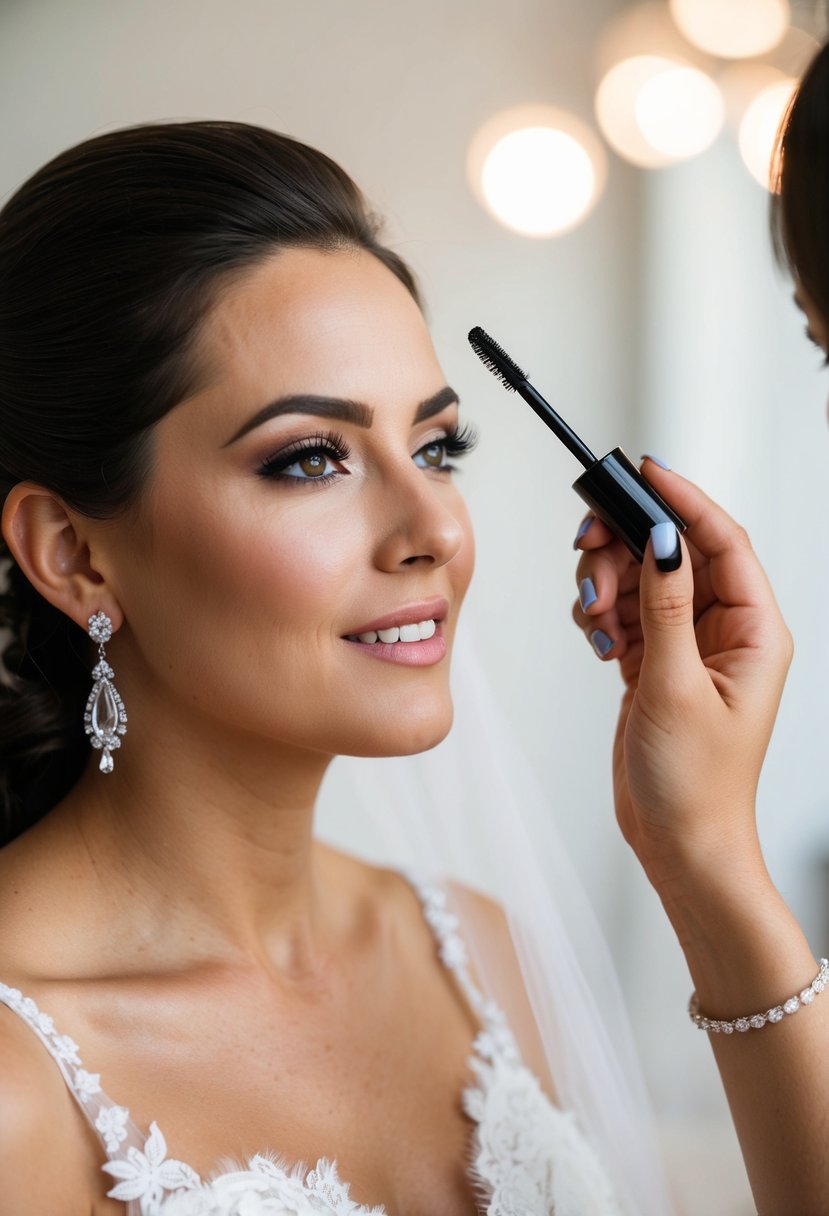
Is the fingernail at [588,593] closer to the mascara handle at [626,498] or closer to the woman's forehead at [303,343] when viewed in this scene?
the mascara handle at [626,498]

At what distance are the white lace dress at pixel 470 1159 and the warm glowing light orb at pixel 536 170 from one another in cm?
129

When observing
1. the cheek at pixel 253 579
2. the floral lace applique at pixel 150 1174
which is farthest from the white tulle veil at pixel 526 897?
the floral lace applique at pixel 150 1174

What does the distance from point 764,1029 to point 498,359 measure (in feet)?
2.08

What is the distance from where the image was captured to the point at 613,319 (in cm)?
233

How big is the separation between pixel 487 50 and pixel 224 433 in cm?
132

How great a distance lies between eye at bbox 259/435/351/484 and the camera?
3.66ft

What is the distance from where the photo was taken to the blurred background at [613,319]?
6.90ft

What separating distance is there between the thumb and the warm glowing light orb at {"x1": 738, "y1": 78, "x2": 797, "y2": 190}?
1548mm

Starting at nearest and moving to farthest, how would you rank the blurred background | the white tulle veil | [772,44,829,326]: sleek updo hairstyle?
1. [772,44,829,326]: sleek updo hairstyle
2. the white tulle veil
3. the blurred background

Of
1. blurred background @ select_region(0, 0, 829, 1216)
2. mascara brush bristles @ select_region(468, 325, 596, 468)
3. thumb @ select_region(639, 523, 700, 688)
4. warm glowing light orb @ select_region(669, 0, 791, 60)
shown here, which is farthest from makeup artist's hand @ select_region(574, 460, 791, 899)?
warm glowing light orb @ select_region(669, 0, 791, 60)

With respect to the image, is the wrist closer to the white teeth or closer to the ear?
the white teeth

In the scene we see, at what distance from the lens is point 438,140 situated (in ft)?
6.74

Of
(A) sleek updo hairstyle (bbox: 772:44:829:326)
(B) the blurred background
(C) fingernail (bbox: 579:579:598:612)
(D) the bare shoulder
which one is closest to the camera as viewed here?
(A) sleek updo hairstyle (bbox: 772:44:829:326)

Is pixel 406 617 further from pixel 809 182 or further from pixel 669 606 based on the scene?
pixel 809 182
